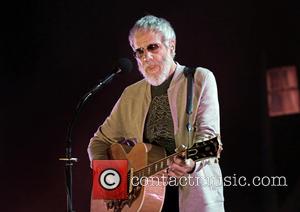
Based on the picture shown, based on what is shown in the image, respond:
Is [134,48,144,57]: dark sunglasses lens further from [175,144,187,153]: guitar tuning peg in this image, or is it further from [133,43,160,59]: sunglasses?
[175,144,187,153]: guitar tuning peg

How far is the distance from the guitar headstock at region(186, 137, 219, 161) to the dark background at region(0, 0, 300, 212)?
1.06m

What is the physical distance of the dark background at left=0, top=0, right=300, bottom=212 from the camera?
3131 mm

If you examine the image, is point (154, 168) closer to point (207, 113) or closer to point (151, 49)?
point (207, 113)

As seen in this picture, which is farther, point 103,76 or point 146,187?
point 103,76

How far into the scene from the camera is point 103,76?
3432 mm

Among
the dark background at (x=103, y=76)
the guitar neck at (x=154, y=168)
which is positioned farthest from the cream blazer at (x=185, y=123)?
the dark background at (x=103, y=76)

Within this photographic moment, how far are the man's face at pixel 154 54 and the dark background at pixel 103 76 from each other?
0.60 metres

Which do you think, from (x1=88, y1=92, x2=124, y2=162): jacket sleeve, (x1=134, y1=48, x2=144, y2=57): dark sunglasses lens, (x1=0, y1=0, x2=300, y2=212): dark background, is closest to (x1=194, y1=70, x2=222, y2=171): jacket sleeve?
(x1=134, y1=48, x2=144, y2=57): dark sunglasses lens

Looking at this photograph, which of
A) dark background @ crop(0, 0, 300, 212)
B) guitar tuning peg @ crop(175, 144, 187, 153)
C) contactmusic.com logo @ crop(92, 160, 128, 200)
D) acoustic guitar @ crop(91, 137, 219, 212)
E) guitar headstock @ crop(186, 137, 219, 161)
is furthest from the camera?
dark background @ crop(0, 0, 300, 212)

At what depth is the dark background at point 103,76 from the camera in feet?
10.3

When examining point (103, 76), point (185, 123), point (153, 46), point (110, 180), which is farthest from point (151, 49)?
point (103, 76)

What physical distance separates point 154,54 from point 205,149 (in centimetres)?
72

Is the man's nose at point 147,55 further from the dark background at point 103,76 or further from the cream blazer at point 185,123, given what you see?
the dark background at point 103,76

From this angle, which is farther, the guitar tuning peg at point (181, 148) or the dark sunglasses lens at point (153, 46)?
the dark sunglasses lens at point (153, 46)
